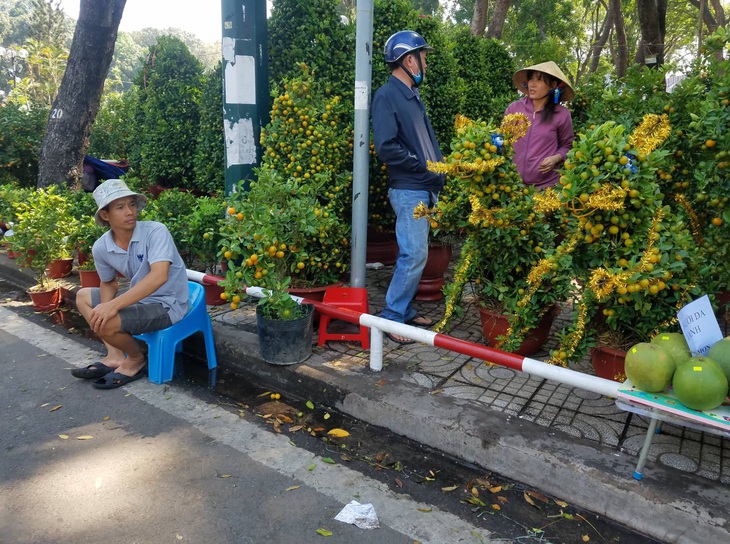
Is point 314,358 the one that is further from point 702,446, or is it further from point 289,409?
point 702,446

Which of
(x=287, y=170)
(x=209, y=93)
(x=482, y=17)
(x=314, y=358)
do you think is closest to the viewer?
(x=314, y=358)

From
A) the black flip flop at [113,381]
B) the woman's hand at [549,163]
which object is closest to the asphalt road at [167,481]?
the black flip flop at [113,381]

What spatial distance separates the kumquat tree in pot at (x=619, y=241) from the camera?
2947 millimetres

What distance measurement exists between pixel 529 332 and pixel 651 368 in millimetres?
1386

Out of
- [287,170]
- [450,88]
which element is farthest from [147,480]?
[450,88]

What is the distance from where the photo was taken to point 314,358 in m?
4.04

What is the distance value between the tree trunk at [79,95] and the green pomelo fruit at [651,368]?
7.38 metres

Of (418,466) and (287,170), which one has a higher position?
(287,170)

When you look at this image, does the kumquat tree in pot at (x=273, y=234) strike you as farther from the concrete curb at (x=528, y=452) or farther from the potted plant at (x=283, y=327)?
the concrete curb at (x=528, y=452)

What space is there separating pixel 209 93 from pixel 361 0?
2.95m

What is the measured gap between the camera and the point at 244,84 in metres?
4.84

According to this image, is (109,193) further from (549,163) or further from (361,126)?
(549,163)

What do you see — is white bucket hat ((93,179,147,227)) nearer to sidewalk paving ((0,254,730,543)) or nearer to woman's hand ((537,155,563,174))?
sidewalk paving ((0,254,730,543))

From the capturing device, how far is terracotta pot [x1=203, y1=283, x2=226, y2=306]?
205 inches
